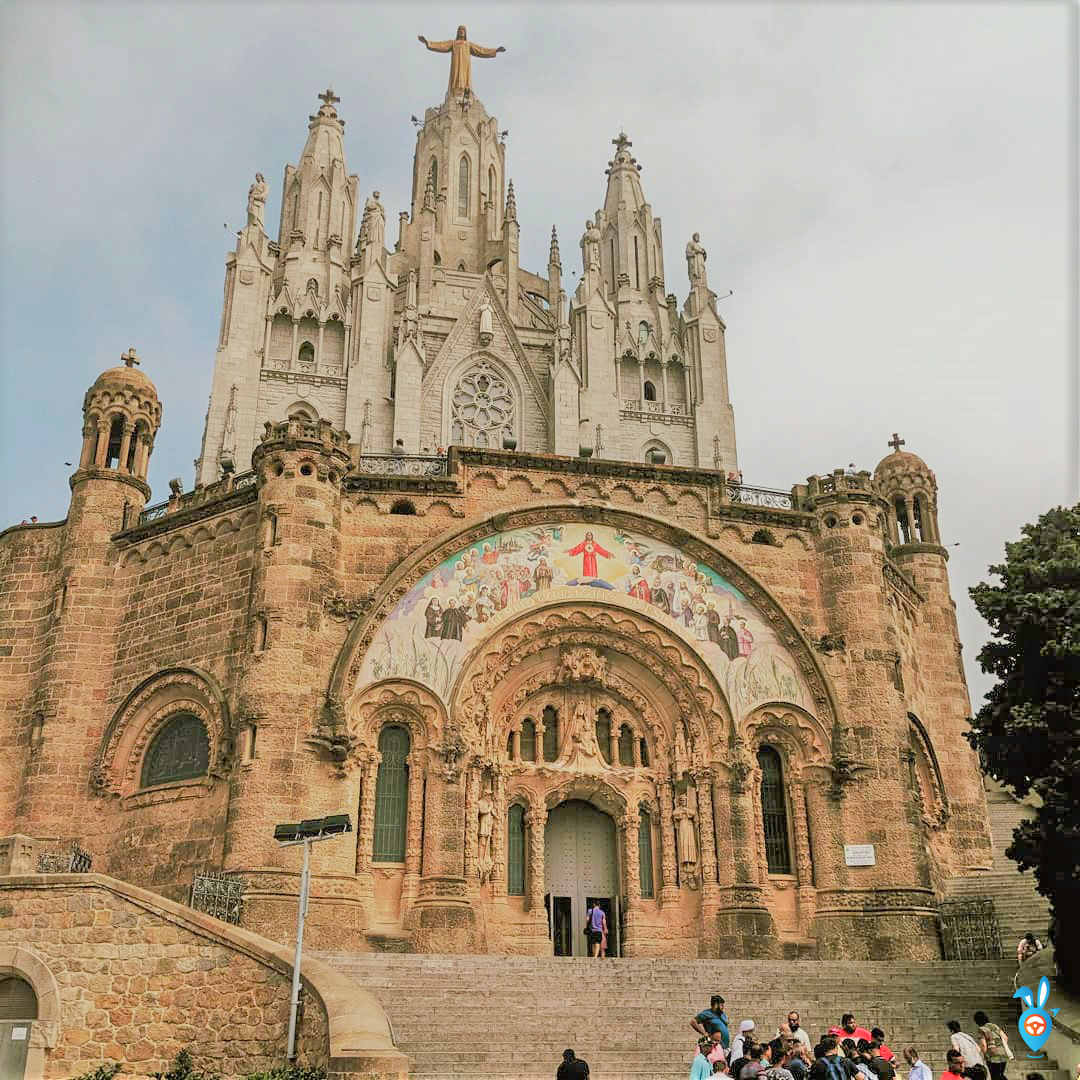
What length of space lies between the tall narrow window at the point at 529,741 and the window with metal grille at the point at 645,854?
2565 mm

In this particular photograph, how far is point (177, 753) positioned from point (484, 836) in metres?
6.40

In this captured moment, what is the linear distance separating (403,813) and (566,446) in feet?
91.1

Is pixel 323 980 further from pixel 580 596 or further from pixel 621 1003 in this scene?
pixel 580 596

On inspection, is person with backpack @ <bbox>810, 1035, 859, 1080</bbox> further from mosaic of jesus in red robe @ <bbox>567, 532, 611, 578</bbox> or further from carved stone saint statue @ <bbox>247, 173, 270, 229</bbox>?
carved stone saint statue @ <bbox>247, 173, 270, 229</bbox>

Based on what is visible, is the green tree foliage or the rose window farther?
the rose window

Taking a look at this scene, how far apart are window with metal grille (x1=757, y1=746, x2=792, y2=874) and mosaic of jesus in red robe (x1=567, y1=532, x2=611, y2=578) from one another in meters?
5.08

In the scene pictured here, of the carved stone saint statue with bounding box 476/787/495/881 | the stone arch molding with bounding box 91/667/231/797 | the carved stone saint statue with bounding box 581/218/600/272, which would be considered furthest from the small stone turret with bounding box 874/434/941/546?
the carved stone saint statue with bounding box 581/218/600/272

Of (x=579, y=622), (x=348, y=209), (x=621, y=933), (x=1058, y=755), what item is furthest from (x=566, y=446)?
(x=1058, y=755)

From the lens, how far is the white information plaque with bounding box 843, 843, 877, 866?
2255 centimetres

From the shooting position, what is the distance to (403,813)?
2222 cm

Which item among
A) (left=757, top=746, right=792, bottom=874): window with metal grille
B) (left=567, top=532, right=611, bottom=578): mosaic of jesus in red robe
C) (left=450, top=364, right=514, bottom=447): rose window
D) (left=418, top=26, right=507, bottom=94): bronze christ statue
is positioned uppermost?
(left=418, top=26, right=507, bottom=94): bronze christ statue

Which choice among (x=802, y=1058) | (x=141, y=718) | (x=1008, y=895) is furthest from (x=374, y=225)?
(x=802, y=1058)

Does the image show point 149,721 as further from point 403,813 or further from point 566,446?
point 566,446

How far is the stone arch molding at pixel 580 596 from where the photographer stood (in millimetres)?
22891
